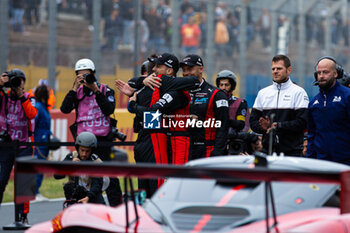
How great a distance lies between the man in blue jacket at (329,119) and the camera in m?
7.93

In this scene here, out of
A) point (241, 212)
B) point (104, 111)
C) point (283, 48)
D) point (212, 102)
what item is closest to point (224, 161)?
point (241, 212)

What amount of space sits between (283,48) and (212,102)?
16040mm

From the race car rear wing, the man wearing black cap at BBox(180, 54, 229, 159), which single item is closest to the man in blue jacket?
the man wearing black cap at BBox(180, 54, 229, 159)

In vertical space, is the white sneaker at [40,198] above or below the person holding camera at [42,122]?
below

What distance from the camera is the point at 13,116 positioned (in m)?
10.4

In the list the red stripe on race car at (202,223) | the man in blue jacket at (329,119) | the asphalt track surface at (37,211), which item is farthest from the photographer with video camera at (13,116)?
the red stripe on race car at (202,223)

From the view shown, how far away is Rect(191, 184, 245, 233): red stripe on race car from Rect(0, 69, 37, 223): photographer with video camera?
17.9 feet

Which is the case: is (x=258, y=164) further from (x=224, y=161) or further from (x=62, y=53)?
A: (x=62, y=53)

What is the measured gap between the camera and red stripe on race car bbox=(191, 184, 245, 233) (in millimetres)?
4757

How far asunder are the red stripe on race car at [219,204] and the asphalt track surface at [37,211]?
5.15 m

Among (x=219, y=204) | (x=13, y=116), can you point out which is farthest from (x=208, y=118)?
(x=219, y=204)

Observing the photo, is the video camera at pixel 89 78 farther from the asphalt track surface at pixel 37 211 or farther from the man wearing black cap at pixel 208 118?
the asphalt track surface at pixel 37 211

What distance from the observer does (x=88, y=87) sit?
399 inches

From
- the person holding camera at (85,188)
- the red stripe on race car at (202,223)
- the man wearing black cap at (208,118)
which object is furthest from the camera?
the man wearing black cap at (208,118)
